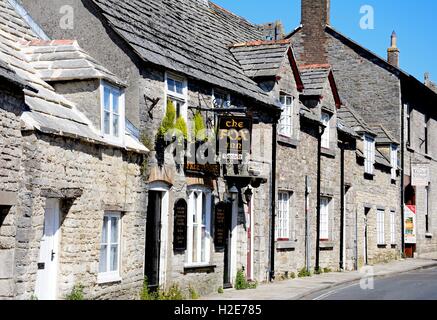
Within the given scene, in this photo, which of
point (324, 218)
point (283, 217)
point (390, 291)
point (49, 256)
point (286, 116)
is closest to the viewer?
point (49, 256)

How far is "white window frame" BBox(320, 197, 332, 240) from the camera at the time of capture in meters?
27.5

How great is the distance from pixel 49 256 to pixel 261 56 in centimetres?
1175

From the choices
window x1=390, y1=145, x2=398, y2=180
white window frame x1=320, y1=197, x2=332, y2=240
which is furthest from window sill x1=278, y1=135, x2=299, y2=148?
window x1=390, y1=145, x2=398, y2=180

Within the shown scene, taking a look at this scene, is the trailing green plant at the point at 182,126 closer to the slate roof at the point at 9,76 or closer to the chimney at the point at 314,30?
the slate roof at the point at 9,76

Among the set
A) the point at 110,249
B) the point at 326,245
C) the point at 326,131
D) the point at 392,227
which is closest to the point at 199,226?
the point at 110,249

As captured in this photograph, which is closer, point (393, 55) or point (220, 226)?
point (220, 226)

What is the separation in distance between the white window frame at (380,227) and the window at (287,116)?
11390 mm

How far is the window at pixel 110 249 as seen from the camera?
15102 millimetres

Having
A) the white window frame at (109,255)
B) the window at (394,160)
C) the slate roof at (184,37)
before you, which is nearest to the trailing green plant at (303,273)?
the slate roof at (184,37)

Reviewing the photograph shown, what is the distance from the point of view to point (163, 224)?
676 inches

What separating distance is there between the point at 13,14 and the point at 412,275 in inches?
644

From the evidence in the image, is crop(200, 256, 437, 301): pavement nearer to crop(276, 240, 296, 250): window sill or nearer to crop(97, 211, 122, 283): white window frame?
crop(276, 240, 296, 250): window sill

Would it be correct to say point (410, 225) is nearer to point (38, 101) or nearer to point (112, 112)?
point (112, 112)

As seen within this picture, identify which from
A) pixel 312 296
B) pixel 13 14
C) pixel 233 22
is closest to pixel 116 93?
pixel 13 14
